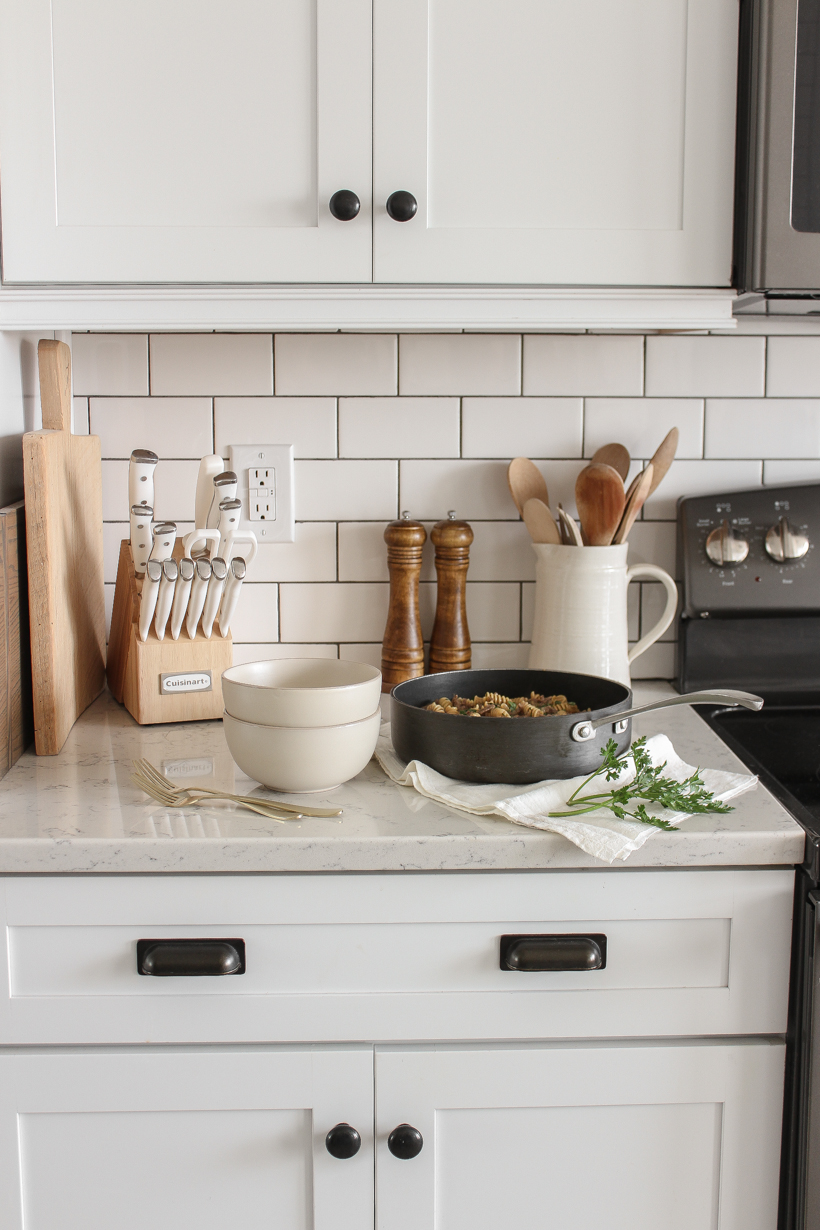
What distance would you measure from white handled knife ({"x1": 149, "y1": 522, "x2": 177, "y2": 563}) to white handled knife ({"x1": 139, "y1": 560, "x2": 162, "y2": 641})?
0.05ft

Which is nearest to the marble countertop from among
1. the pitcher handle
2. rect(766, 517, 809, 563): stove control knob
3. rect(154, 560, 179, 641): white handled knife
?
rect(154, 560, 179, 641): white handled knife

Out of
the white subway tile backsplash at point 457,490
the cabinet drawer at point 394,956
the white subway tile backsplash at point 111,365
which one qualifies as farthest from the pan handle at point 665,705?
the white subway tile backsplash at point 111,365

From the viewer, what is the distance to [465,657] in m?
1.49

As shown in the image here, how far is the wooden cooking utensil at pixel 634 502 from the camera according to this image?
1384 mm

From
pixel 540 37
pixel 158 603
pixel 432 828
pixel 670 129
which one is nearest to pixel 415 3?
pixel 540 37

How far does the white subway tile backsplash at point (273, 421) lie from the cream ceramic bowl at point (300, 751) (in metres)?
0.56

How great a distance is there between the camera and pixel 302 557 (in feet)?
5.01

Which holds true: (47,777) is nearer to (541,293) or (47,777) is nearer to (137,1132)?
(137,1132)

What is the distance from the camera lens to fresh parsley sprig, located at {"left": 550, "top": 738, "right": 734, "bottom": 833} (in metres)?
1.00

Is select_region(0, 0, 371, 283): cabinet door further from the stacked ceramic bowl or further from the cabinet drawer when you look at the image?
the cabinet drawer

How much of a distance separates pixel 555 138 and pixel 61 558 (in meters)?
0.77

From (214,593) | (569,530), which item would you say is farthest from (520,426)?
(214,593)

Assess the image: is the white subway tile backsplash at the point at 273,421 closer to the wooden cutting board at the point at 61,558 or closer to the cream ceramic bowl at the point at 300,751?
the wooden cutting board at the point at 61,558

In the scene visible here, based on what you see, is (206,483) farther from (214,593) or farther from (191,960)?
(191,960)
